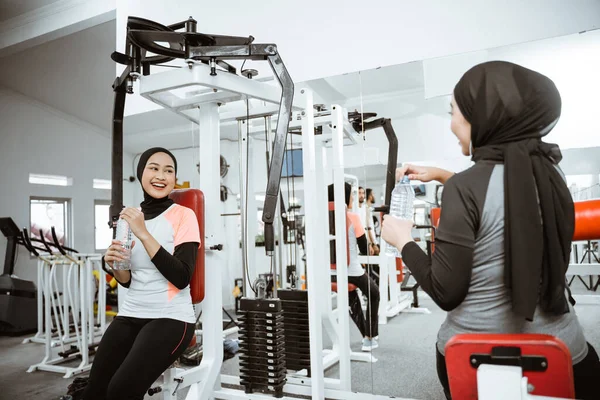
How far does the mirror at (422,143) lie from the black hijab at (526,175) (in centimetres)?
58

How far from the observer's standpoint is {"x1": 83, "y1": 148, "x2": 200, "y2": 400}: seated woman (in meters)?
1.65

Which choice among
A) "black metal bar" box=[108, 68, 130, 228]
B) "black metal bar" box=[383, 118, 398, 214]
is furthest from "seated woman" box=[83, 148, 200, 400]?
"black metal bar" box=[383, 118, 398, 214]

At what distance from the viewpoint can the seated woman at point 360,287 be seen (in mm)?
2486

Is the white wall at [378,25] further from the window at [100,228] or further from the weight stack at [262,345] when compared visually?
the window at [100,228]

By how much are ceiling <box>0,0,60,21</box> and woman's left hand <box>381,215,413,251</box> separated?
4361 mm

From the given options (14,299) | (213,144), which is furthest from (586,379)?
(14,299)

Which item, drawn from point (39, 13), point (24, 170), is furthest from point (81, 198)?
point (39, 13)

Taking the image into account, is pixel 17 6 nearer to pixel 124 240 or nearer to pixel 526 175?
pixel 124 240

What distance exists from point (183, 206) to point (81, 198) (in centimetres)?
545

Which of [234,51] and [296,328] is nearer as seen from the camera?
[234,51]

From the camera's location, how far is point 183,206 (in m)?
2.04

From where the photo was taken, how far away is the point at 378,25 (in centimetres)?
274

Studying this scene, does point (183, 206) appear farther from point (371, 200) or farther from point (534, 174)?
point (534, 174)

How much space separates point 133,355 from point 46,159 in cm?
561
